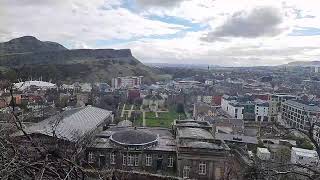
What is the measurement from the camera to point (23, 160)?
3.25 m

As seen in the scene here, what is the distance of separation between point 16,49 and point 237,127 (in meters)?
104

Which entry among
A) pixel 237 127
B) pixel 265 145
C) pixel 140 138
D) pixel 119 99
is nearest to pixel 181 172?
pixel 140 138

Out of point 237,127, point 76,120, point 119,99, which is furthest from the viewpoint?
point 119,99

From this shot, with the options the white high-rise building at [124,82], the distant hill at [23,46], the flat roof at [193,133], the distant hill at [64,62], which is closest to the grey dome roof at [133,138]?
the flat roof at [193,133]

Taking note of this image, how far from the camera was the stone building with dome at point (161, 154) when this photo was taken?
1808 cm

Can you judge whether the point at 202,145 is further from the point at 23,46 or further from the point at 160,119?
the point at 23,46

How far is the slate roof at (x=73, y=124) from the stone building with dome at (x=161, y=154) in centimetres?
142

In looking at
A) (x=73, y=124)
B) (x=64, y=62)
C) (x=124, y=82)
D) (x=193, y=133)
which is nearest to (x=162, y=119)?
(x=73, y=124)

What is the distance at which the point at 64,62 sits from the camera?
4281 inches

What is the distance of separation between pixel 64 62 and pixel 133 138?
93.9 metres

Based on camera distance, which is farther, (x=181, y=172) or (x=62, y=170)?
(x=181, y=172)

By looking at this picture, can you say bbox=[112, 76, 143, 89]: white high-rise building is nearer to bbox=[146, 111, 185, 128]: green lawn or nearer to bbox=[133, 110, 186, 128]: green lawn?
bbox=[133, 110, 186, 128]: green lawn

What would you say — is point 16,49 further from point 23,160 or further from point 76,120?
point 23,160

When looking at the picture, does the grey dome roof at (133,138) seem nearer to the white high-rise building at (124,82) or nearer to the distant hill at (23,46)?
the white high-rise building at (124,82)
